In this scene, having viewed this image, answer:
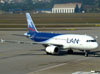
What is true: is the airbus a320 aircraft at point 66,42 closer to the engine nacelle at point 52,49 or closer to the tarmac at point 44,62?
the engine nacelle at point 52,49

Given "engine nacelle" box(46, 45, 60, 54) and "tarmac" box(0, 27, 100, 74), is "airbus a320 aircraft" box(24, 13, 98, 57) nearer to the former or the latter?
"engine nacelle" box(46, 45, 60, 54)

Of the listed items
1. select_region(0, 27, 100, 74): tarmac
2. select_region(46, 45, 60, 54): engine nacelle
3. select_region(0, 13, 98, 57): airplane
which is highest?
select_region(0, 13, 98, 57): airplane

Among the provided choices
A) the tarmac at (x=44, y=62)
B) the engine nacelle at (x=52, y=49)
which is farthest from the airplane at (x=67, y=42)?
the tarmac at (x=44, y=62)

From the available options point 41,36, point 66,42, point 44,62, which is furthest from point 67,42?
point 44,62

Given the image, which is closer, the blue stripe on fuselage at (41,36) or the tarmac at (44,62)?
the tarmac at (44,62)

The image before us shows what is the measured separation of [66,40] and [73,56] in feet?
9.20

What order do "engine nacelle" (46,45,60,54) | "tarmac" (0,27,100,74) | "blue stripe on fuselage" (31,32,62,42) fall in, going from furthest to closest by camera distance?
1. "blue stripe on fuselage" (31,32,62,42)
2. "engine nacelle" (46,45,60,54)
3. "tarmac" (0,27,100,74)

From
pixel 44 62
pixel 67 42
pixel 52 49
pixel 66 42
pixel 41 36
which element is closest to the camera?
pixel 44 62

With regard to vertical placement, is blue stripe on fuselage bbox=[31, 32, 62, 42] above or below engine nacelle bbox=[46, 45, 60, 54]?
above

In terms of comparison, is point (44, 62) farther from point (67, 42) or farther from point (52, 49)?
point (67, 42)

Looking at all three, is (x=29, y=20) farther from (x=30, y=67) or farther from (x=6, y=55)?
(x=30, y=67)

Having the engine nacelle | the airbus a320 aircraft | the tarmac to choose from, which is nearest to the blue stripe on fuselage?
the airbus a320 aircraft

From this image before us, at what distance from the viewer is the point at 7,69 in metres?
44.0

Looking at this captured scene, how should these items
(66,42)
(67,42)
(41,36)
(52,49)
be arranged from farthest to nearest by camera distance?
(41,36), (66,42), (67,42), (52,49)
